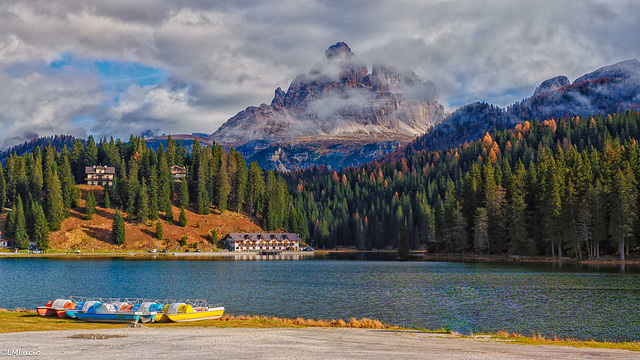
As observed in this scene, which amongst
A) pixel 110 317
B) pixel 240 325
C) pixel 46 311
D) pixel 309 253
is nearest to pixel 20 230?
pixel 309 253

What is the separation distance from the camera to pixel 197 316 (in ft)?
131

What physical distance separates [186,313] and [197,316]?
3.26ft

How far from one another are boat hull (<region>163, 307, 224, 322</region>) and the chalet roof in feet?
460

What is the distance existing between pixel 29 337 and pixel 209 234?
15386cm

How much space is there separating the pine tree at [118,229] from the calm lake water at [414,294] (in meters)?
65.9

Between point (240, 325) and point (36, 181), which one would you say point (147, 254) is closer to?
point (36, 181)

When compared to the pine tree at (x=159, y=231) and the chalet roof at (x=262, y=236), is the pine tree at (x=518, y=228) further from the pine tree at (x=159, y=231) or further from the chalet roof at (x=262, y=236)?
the pine tree at (x=159, y=231)

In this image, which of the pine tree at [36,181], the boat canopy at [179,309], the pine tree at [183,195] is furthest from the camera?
the pine tree at [183,195]

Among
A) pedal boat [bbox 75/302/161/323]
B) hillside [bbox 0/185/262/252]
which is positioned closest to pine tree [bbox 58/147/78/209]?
hillside [bbox 0/185/262/252]

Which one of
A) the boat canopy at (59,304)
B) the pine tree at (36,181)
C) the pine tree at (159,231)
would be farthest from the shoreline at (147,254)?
the boat canopy at (59,304)

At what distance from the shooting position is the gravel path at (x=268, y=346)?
23.4m

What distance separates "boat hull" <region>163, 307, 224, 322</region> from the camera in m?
38.7

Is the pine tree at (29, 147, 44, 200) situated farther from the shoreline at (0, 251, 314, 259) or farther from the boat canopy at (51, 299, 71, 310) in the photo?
the boat canopy at (51, 299, 71, 310)

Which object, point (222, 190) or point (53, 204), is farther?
point (222, 190)
